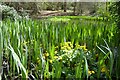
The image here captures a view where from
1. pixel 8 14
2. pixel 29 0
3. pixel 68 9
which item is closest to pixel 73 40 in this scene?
pixel 8 14

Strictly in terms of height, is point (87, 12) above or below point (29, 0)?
below

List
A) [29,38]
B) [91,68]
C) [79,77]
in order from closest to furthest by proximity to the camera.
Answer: [79,77] → [91,68] → [29,38]

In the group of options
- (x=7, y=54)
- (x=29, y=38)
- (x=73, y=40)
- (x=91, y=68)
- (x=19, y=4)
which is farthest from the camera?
(x=19, y=4)

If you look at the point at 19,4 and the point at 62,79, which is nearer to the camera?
the point at 62,79

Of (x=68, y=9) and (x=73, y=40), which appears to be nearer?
(x=73, y=40)

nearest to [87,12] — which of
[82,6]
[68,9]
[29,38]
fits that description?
[82,6]

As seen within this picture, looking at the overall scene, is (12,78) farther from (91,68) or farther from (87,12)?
(87,12)

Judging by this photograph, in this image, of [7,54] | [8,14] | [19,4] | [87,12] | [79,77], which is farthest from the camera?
[87,12]

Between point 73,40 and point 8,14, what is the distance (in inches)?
239

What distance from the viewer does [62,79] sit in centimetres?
194

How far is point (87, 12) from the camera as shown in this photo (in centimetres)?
2019

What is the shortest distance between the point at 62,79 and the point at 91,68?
0.39 metres

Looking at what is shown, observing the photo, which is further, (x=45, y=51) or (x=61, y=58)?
(x=45, y=51)

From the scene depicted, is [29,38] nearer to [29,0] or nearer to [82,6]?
[29,0]
